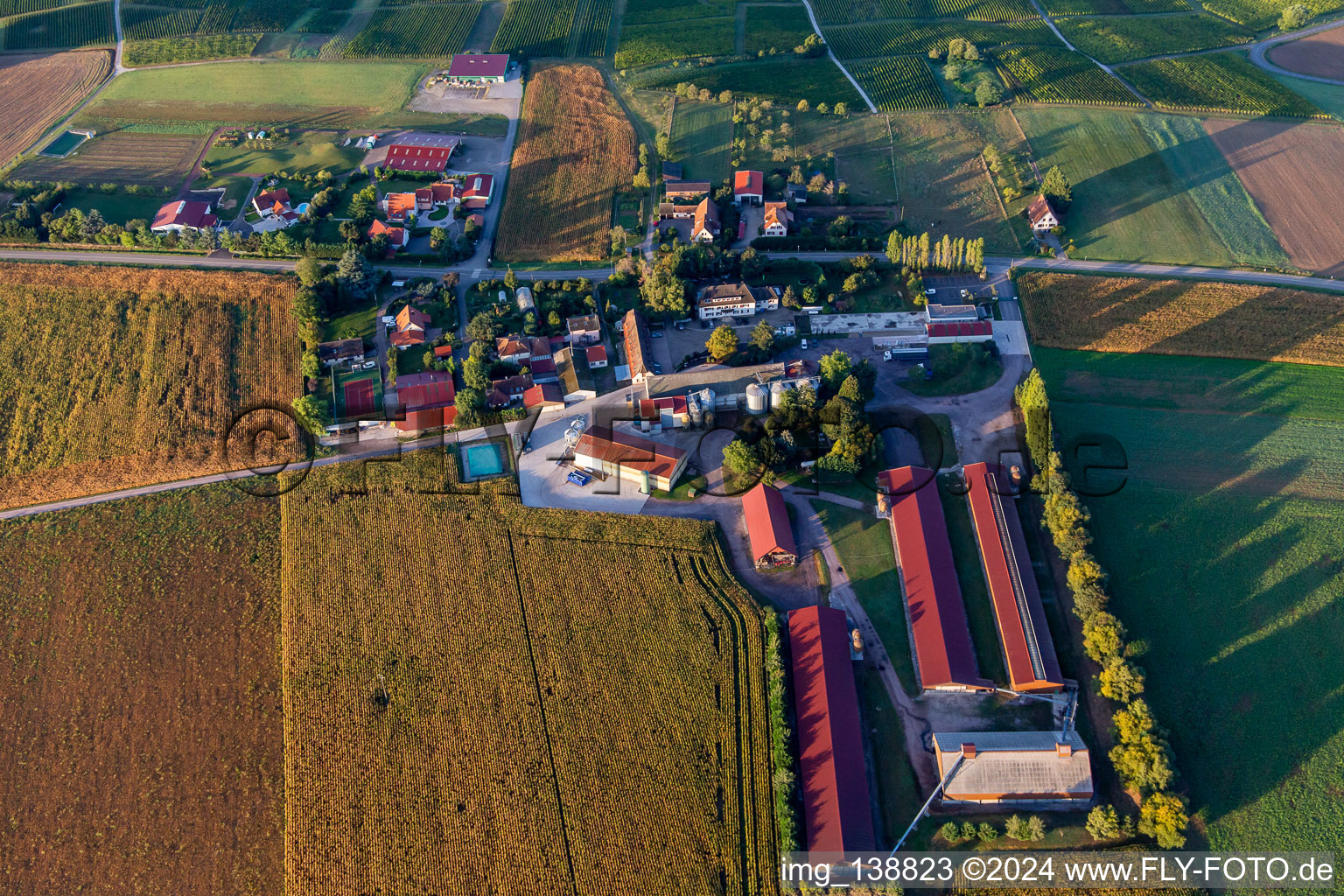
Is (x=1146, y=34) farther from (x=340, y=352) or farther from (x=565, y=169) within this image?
(x=340, y=352)

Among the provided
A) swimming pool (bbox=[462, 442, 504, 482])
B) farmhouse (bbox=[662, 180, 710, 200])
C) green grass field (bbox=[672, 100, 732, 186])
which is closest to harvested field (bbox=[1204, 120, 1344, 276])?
green grass field (bbox=[672, 100, 732, 186])

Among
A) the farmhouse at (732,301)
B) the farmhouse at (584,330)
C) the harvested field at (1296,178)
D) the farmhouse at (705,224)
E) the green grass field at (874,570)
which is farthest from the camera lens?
the farmhouse at (705,224)

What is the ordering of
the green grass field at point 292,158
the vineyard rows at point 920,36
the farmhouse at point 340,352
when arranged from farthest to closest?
the vineyard rows at point 920,36, the green grass field at point 292,158, the farmhouse at point 340,352

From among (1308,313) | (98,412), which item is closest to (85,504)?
(98,412)

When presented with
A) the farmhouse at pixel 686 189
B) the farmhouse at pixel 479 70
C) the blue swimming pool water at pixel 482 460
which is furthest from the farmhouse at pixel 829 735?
the farmhouse at pixel 479 70

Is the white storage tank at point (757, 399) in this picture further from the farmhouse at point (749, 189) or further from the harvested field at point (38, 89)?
the harvested field at point (38, 89)
